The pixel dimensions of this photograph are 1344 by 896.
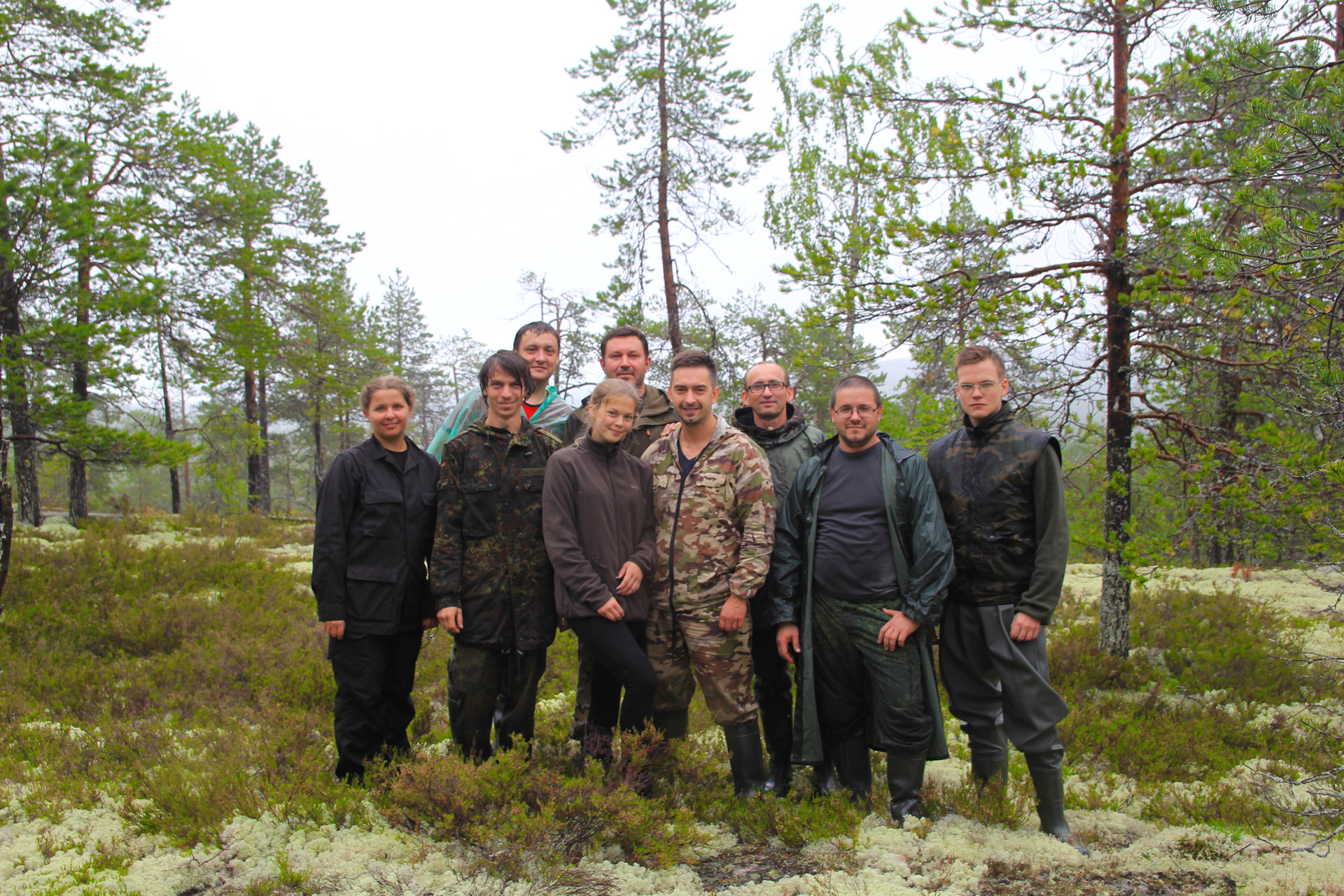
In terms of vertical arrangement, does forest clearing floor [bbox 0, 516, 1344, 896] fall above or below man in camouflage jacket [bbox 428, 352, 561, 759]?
below

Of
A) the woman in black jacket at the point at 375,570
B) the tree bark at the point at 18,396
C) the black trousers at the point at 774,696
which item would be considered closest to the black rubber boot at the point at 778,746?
the black trousers at the point at 774,696

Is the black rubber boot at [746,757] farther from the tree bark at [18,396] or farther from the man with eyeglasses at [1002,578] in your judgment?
the tree bark at [18,396]

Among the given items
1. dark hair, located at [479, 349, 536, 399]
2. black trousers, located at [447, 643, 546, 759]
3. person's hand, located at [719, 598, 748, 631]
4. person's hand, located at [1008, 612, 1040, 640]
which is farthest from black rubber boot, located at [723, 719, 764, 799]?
dark hair, located at [479, 349, 536, 399]

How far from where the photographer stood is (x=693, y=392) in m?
4.08

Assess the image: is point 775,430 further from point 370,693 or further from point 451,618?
point 370,693

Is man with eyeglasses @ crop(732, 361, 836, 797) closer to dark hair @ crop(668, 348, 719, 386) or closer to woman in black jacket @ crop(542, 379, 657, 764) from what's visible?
dark hair @ crop(668, 348, 719, 386)

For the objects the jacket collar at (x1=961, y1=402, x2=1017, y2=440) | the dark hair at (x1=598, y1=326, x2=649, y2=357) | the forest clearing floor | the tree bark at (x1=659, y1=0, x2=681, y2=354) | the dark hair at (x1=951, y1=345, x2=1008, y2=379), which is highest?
the tree bark at (x1=659, y1=0, x2=681, y2=354)

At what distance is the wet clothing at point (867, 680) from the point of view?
12.6 feet

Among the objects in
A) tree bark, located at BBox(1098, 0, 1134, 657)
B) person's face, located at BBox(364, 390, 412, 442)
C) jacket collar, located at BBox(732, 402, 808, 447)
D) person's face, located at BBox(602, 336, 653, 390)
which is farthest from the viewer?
tree bark, located at BBox(1098, 0, 1134, 657)

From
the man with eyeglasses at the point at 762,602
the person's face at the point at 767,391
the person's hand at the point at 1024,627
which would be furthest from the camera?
the person's face at the point at 767,391

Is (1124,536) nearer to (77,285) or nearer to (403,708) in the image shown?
(403,708)

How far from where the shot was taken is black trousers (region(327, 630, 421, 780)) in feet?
13.2

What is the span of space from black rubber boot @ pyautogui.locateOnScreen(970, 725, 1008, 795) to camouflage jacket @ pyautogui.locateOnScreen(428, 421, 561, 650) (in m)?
2.60

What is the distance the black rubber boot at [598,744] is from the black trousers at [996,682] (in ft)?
6.38
